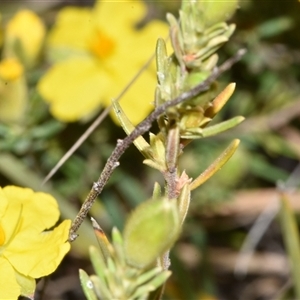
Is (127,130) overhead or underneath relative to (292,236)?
overhead

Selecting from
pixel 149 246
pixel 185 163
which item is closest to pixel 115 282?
pixel 149 246

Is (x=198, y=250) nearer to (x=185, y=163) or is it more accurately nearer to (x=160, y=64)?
(x=185, y=163)

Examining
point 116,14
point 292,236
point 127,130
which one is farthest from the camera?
point 116,14

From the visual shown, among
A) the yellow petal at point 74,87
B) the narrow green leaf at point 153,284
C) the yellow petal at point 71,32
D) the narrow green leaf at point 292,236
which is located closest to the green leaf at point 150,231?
the narrow green leaf at point 153,284

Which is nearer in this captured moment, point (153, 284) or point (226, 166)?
point (153, 284)

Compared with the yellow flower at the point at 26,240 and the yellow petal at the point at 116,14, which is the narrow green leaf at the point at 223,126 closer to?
the yellow flower at the point at 26,240

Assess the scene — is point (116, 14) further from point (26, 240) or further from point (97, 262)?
point (97, 262)

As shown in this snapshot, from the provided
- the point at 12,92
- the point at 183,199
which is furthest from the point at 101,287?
the point at 12,92
